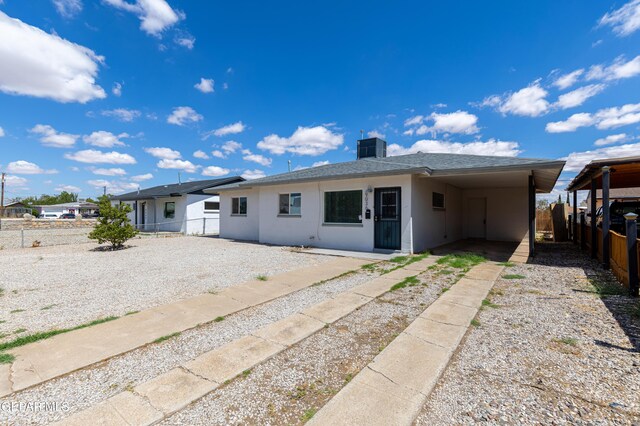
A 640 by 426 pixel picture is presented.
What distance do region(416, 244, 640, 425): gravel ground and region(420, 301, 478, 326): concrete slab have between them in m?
0.17

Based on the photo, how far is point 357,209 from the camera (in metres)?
10.1

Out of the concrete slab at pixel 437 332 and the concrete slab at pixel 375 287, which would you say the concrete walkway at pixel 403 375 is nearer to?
the concrete slab at pixel 437 332

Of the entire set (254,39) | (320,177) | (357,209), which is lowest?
(357,209)

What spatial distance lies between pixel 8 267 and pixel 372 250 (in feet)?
34.8

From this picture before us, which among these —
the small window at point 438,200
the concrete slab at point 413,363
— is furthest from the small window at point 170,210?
the concrete slab at point 413,363

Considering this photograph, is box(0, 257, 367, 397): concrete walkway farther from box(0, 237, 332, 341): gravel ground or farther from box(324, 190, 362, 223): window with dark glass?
box(324, 190, 362, 223): window with dark glass

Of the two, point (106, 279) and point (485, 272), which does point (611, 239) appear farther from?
point (106, 279)

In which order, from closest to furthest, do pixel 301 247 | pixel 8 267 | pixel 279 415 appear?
pixel 279 415 < pixel 8 267 < pixel 301 247

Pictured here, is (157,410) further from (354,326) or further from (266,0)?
(266,0)

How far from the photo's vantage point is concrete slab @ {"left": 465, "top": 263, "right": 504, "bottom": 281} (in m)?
6.08

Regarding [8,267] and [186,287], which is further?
[8,267]

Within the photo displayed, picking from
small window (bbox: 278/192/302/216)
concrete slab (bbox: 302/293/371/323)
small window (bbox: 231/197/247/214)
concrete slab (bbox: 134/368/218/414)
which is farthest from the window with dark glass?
concrete slab (bbox: 134/368/218/414)

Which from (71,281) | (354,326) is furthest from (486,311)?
(71,281)

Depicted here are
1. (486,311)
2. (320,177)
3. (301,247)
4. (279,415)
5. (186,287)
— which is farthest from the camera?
(301,247)
